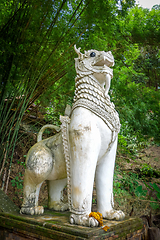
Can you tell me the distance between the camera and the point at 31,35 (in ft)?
9.77

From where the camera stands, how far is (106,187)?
2.21 m

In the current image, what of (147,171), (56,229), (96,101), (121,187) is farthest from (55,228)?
(147,171)

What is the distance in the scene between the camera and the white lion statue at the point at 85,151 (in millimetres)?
2025

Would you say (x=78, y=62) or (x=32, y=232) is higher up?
(x=78, y=62)

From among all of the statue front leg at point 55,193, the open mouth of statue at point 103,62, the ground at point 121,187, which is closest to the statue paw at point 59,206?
the statue front leg at point 55,193

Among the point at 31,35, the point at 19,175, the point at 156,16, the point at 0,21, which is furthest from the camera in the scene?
the point at 156,16

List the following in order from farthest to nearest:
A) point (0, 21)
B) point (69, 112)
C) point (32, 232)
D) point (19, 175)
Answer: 1. point (19, 175)
2. point (0, 21)
3. point (69, 112)
4. point (32, 232)

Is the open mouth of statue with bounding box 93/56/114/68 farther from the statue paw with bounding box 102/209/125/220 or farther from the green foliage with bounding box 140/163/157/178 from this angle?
the green foliage with bounding box 140/163/157/178

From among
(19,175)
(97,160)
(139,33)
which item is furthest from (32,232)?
(139,33)

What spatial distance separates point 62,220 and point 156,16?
630 cm

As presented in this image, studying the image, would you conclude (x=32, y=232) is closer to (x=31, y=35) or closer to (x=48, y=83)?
(x=48, y=83)

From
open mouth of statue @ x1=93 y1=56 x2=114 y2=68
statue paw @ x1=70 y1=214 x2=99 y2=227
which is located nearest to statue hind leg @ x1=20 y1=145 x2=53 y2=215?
statue paw @ x1=70 y1=214 x2=99 y2=227

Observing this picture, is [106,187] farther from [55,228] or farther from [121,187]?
[121,187]

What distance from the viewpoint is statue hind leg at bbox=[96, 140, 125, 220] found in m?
2.14
